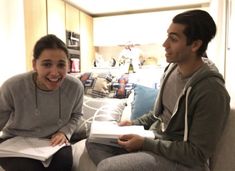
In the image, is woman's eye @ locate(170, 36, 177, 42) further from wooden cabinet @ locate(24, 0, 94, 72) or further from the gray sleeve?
wooden cabinet @ locate(24, 0, 94, 72)

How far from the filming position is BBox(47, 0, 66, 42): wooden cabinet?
3131mm

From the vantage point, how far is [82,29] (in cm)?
405

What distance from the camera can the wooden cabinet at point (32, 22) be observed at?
2.72 metres

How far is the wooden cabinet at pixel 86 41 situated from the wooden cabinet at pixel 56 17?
0.58m

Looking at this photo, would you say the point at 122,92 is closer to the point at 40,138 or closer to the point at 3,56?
the point at 40,138

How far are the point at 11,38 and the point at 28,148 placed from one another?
1848 millimetres

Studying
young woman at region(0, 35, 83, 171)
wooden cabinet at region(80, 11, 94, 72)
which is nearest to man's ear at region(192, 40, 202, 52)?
young woman at region(0, 35, 83, 171)

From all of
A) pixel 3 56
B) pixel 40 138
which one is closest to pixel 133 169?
pixel 40 138

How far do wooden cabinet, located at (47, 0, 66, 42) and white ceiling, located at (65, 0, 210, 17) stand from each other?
0.97 ft

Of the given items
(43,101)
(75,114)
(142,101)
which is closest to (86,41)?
(142,101)

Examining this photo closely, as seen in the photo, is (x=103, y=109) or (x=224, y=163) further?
(x=103, y=109)

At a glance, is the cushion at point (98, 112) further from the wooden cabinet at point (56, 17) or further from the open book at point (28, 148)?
the wooden cabinet at point (56, 17)

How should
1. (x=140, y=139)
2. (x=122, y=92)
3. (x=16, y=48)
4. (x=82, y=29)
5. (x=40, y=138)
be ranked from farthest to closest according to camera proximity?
(x=82, y=29) < (x=16, y=48) < (x=122, y=92) < (x=40, y=138) < (x=140, y=139)

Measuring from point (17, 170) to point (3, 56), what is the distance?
68.9 inches
